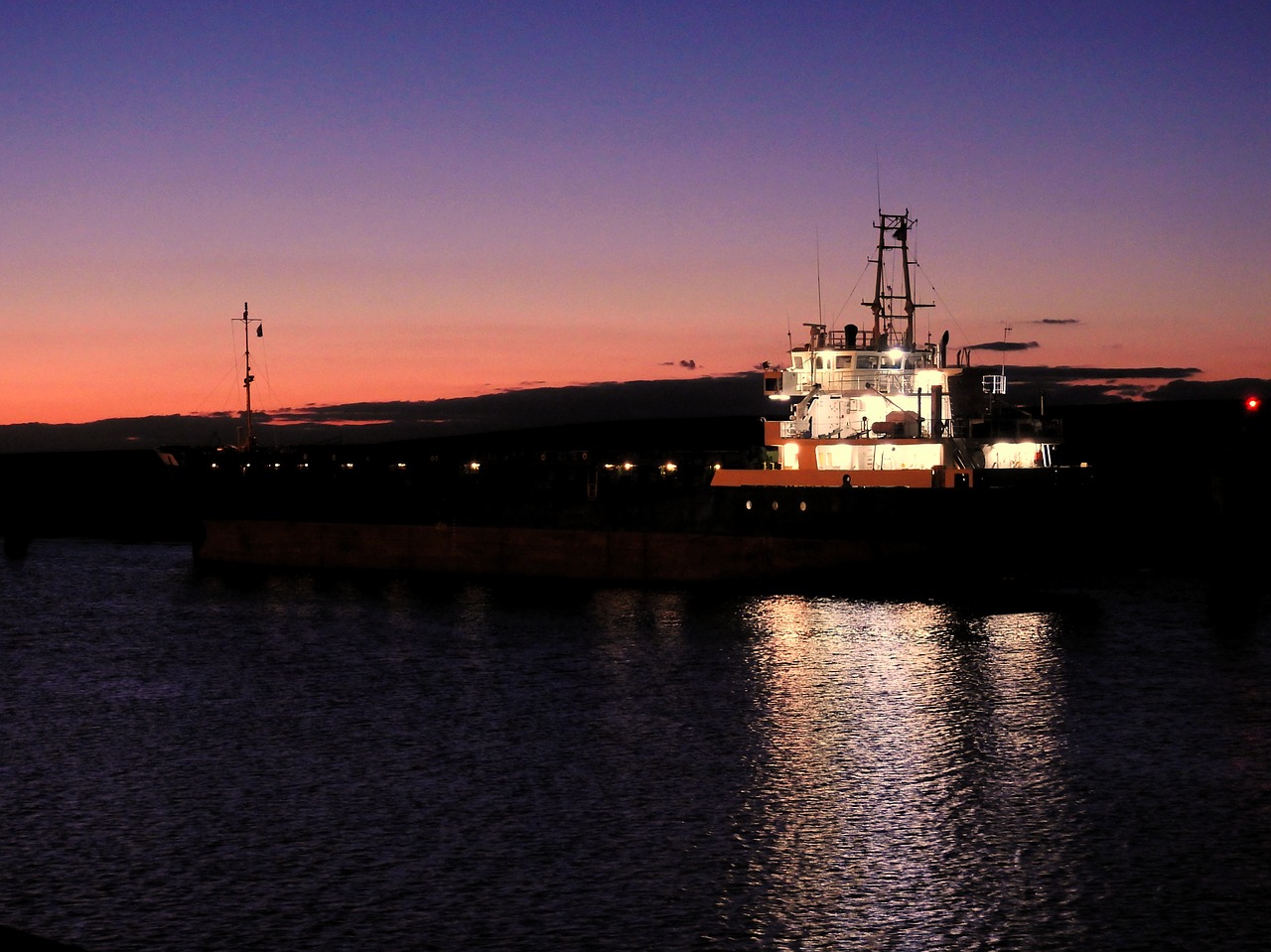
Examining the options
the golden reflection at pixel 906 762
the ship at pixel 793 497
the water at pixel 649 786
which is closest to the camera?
the water at pixel 649 786

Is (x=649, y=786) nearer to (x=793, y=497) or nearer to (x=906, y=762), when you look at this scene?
(x=906, y=762)

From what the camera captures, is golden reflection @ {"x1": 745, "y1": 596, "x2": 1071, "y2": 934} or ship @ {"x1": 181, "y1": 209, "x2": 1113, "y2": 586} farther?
ship @ {"x1": 181, "y1": 209, "x2": 1113, "y2": 586}

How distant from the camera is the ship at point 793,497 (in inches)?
1398

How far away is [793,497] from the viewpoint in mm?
36781

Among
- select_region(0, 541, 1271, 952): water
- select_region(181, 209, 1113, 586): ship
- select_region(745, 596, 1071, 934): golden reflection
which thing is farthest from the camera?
select_region(181, 209, 1113, 586): ship

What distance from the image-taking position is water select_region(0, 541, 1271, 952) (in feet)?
39.5

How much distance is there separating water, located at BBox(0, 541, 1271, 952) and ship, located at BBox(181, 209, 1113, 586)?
14.9ft

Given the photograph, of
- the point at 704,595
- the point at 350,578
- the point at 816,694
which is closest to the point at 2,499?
the point at 350,578

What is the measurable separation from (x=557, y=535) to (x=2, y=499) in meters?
106

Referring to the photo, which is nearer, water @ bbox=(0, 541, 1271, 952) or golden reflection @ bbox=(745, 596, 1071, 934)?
water @ bbox=(0, 541, 1271, 952)

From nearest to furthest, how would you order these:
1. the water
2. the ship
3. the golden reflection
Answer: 1. the water
2. the golden reflection
3. the ship

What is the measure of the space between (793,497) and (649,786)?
20.9 metres

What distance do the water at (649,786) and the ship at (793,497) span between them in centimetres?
455

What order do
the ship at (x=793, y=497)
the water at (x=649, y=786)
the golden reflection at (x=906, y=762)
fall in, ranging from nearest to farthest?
the water at (x=649, y=786) < the golden reflection at (x=906, y=762) < the ship at (x=793, y=497)
